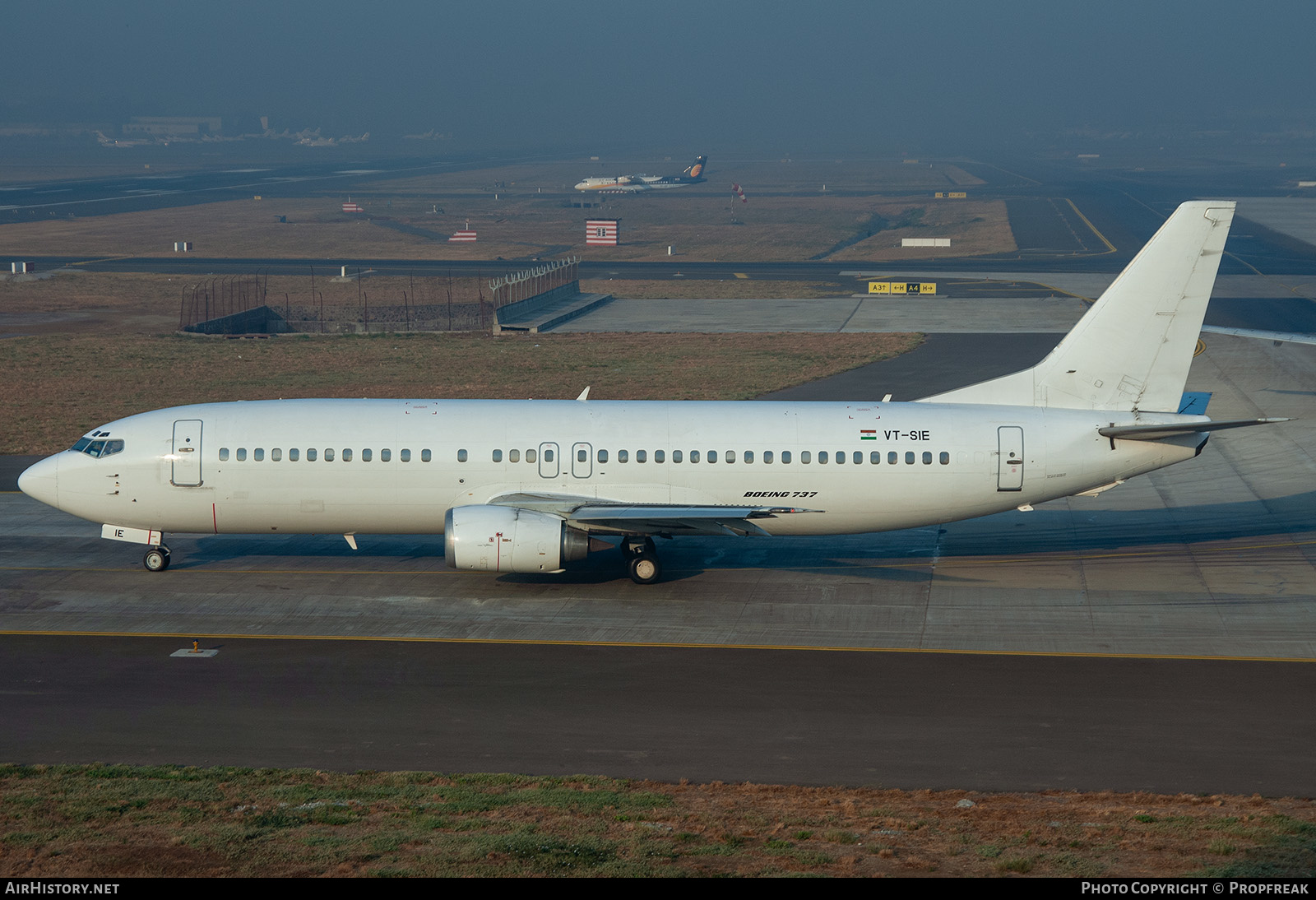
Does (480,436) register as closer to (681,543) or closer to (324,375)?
(681,543)

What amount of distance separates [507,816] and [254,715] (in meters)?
7.44

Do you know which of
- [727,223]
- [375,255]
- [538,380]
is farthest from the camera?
[727,223]

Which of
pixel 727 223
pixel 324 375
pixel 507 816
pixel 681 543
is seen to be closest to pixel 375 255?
pixel 727 223

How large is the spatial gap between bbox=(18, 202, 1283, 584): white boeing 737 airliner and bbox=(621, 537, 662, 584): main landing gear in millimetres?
71

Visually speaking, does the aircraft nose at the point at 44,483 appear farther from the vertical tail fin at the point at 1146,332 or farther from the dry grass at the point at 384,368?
the vertical tail fin at the point at 1146,332

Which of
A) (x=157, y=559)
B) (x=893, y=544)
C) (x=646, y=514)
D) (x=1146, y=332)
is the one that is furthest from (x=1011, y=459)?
(x=157, y=559)

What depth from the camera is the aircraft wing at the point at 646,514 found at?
29031 mm

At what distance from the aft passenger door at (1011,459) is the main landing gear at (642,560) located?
30.4ft

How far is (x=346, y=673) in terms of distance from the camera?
24906 millimetres

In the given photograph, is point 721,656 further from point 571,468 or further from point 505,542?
point 571,468

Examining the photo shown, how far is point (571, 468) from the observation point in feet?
99.9

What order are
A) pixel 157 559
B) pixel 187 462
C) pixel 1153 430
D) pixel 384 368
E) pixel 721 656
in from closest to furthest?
pixel 721 656
pixel 1153 430
pixel 187 462
pixel 157 559
pixel 384 368

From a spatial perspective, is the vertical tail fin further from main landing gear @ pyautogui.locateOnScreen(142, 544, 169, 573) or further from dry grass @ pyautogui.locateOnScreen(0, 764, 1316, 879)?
main landing gear @ pyautogui.locateOnScreen(142, 544, 169, 573)

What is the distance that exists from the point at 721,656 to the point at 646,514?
467 centimetres
